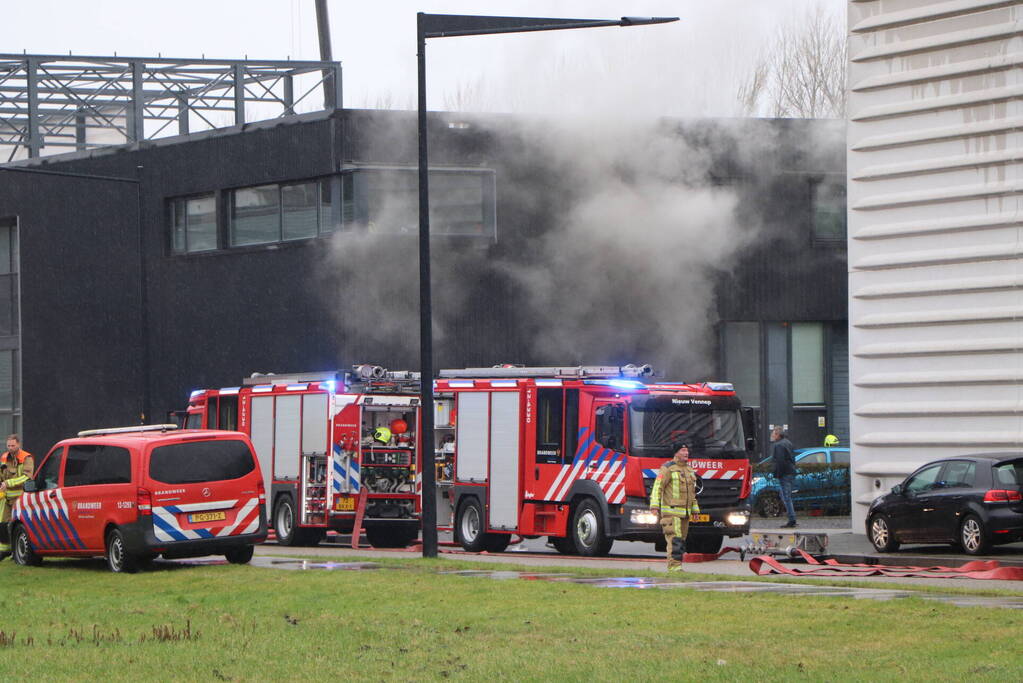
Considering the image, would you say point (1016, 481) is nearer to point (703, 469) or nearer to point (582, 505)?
point (703, 469)

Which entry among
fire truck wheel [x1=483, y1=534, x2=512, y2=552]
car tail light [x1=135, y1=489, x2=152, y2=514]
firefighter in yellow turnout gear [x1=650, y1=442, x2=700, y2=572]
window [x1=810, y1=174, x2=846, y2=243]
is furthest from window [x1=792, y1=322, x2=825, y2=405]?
car tail light [x1=135, y1=489, x2=152, y2=514]

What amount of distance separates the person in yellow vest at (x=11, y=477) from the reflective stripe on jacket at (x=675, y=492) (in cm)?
901

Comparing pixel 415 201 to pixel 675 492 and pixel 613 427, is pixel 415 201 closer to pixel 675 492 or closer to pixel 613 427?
pixel 613 427

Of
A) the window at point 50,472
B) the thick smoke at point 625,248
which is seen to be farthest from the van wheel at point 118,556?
the thick smoke at point 625,248

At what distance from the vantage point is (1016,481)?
64.9ft

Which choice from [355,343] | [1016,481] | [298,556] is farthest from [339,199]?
[1016,481]

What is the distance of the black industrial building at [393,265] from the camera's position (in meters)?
34.6

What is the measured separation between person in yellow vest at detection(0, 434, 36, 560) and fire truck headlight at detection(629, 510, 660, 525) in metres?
8.24

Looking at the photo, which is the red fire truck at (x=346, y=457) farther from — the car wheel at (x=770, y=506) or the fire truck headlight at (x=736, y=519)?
the car wheel at (x=770, y=506)

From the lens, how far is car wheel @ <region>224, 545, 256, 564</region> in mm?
20156

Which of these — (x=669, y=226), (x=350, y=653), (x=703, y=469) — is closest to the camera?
(x=350, y=653)

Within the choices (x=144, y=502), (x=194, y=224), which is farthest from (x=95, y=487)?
(x=194, y=224)

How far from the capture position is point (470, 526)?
78.0 feet

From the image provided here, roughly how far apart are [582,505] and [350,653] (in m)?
11.1
